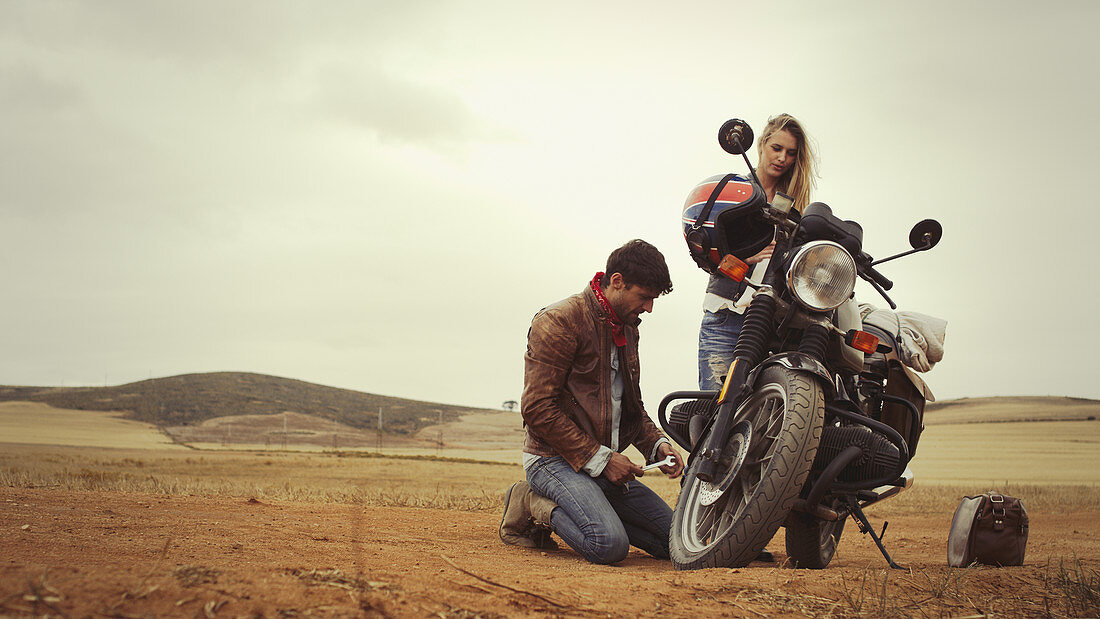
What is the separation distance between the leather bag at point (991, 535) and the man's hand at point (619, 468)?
1.76 metres

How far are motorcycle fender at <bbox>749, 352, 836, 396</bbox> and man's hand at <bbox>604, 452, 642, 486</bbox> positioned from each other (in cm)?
115

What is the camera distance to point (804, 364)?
11.8 feet

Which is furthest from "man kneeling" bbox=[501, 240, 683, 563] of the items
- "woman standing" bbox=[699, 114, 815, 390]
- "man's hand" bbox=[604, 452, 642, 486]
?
"woman standing" bbox=[699, 114, 815, 390]

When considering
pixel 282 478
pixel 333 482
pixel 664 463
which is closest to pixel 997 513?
pixel 664 463

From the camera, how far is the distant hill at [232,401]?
37.3 metres

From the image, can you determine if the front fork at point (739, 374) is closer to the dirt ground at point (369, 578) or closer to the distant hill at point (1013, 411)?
the dirt ground at point (369, 578)

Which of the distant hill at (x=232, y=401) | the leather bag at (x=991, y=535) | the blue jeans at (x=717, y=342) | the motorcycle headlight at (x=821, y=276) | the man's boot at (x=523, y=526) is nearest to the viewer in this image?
the motorcycle headlight at (x=821, y=276)

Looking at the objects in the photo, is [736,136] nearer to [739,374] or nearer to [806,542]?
[739,374]

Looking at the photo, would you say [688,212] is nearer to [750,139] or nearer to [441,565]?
[750,139]

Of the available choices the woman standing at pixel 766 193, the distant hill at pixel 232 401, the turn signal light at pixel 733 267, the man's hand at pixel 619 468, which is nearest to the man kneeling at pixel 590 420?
the man's hand at pixel 619 468

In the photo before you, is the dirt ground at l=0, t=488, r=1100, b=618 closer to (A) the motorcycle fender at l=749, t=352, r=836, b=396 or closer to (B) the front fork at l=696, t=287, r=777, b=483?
(B) the front fork at l=696, t=287, r=777, b=483

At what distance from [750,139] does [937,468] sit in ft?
85.4

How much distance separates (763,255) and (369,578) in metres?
2.61

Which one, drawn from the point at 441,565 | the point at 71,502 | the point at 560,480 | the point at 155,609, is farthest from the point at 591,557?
the point at 71,502
